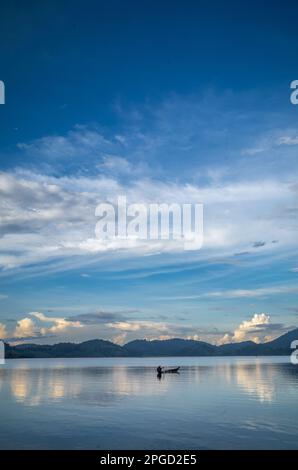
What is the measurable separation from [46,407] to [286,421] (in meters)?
39.2

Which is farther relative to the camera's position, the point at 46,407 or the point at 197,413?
the point at 46,407

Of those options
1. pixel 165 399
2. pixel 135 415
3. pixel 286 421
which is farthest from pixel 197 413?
pixel 165 399

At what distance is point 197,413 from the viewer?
5972 cm

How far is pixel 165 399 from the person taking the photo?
77.1 meters

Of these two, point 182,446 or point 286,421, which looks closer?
point 182,446

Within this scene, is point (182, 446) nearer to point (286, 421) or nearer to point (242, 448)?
point (242, 448)

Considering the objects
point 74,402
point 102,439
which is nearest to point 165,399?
point 74,402
